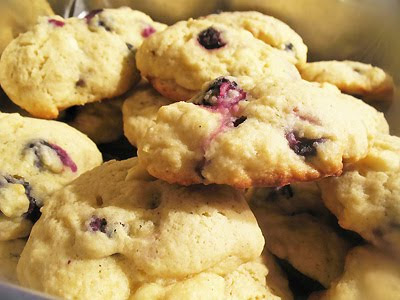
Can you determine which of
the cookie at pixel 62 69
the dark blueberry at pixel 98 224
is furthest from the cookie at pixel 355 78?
the dark blueberry at pixel 98 224

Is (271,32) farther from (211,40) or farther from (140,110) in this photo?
(140,110)

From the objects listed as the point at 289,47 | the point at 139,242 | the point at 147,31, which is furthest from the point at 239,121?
the point at 147,31

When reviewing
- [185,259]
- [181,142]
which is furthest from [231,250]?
[181,142]

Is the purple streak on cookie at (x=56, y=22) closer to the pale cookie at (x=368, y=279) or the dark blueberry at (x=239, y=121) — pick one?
the dark blueberry at (x=239, y=121)

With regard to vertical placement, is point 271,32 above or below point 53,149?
above

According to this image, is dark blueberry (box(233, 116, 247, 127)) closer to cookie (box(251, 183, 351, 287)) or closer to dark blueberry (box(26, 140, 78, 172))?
cookie (box(251, 183, 351, 287))

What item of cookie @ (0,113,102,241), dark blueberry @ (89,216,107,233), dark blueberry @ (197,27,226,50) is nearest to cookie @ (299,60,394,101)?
dark blueberry @ (197,27,226,50)
